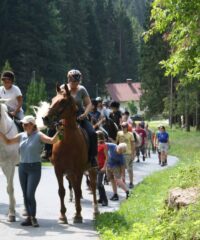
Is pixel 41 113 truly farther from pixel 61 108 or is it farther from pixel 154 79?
pixel 154 79

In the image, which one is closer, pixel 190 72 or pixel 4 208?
pixel 4 208

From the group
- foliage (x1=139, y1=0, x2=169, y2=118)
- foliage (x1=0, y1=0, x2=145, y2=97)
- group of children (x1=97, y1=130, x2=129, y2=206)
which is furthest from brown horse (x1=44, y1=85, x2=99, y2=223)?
foliage (x1=139, y1=0, x2=169, y2=118)

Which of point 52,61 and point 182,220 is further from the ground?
point 52,61

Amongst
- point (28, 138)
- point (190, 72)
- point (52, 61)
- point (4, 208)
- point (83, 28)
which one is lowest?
point (4, 208)

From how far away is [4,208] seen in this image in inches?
543

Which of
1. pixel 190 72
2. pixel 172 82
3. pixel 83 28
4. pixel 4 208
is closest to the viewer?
pixel 4 208

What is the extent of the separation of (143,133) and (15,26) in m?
50.2

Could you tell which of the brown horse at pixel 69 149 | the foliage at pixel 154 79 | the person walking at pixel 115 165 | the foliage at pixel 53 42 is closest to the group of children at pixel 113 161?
the person walking at pixel 115 165

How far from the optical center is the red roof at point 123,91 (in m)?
144

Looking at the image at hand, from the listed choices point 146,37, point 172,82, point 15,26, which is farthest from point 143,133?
point 15,26

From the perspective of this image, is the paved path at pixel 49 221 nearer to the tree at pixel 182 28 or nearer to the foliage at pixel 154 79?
the tree at pixel 182 28

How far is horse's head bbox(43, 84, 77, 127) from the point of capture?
1132 centimetres

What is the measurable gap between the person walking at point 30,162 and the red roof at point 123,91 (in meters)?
129

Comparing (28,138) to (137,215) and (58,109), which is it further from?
(137,215)
